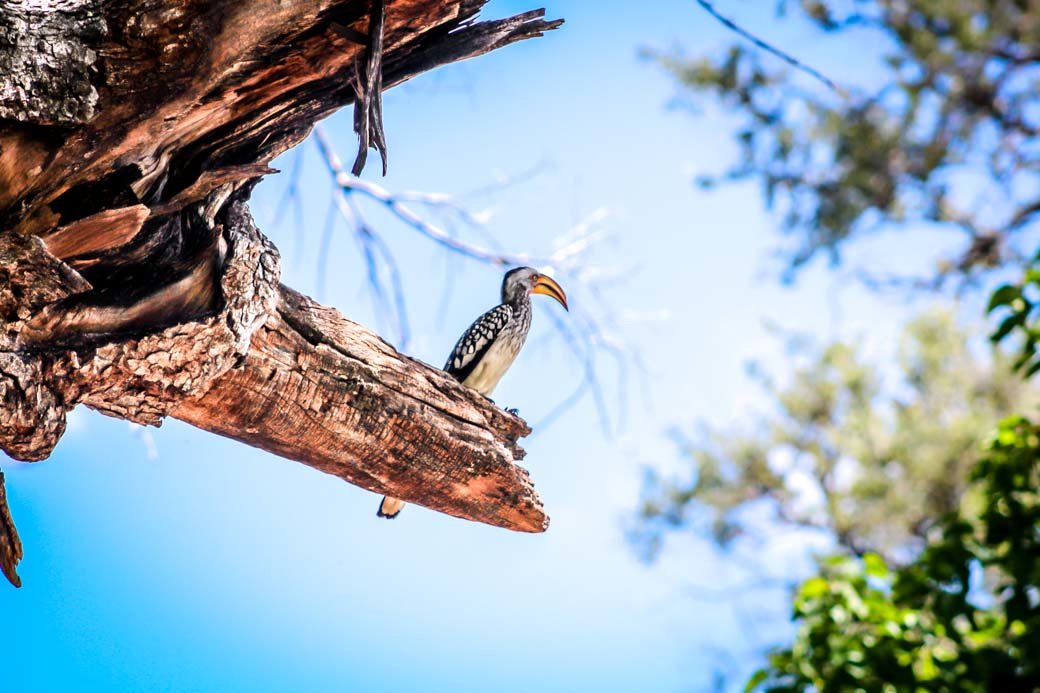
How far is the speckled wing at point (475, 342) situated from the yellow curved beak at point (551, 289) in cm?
20

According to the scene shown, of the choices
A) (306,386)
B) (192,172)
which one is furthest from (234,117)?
(306,386)

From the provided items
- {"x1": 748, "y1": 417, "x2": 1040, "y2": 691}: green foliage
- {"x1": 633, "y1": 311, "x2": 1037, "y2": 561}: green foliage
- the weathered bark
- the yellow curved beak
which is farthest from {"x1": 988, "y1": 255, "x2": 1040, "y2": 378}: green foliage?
{"x1": 633, "y1": 311, "x2": 1037, "y2": 561}: green foliage

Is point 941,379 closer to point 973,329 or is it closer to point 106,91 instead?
point 973,329

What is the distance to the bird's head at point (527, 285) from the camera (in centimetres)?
459

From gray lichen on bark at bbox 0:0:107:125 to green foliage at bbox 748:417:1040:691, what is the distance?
67.2 inches

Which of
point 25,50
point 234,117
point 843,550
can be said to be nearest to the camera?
point 25,50

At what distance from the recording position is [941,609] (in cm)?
185

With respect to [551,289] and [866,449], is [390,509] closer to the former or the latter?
[551,289]

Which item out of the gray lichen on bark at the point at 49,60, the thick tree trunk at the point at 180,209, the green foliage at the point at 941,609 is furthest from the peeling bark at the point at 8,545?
the green foliage at the point at 941,609

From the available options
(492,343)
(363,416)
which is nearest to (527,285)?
(492,343)

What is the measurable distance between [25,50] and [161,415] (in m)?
0.76

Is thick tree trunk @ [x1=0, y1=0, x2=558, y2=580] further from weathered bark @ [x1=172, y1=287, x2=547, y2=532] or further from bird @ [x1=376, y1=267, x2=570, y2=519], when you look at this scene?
bird @ [x1=376, y1=267, x2=570, y2=519]

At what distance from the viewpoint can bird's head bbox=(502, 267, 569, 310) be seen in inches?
181

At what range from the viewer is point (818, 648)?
2.04m
